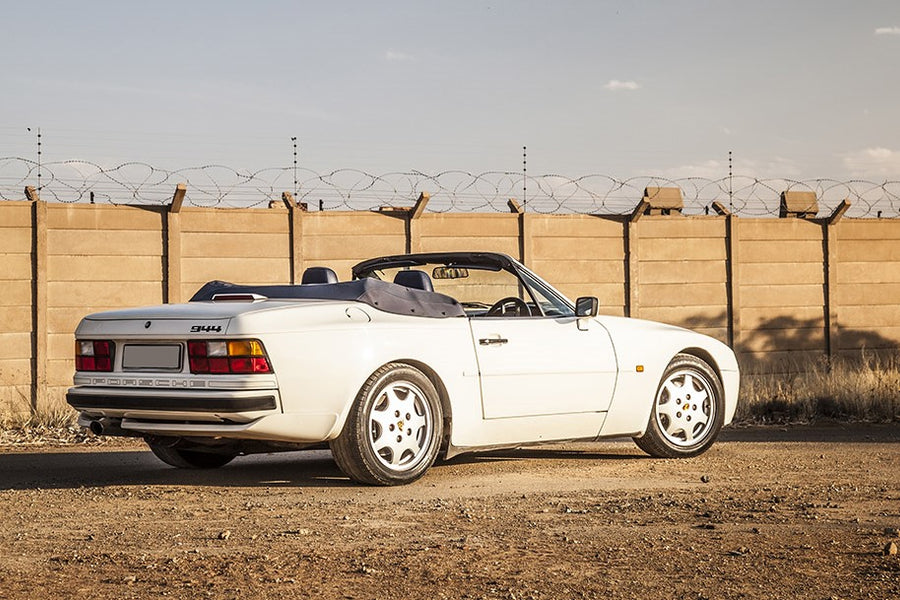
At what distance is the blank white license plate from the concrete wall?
253 inches

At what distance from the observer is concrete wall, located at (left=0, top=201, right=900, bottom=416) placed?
1612 centimetres

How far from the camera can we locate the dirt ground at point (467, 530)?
190 inches

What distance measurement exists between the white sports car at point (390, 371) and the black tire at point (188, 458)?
1 cm

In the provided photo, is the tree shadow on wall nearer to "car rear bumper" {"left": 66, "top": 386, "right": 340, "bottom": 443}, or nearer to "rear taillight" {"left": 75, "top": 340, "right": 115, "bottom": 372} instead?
"car rear bumper" {"left": 66, "top": 386, "right": 340, "bottom": 443}

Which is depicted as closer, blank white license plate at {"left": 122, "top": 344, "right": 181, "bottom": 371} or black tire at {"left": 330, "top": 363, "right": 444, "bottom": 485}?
blank white license plate at {"left": 122, "top": 344, "right": 181, "bottom": 371}

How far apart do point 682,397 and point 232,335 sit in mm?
3780

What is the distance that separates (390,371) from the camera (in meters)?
7.75

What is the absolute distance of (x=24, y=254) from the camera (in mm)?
16109

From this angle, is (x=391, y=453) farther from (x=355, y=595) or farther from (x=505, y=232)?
(x=505, y=232)

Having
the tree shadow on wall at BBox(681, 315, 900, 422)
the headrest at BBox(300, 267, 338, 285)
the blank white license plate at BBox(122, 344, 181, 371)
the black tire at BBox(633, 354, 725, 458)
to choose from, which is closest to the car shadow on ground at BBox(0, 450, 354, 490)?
the blank white license plate at BBox(122, 344, 181, 371)

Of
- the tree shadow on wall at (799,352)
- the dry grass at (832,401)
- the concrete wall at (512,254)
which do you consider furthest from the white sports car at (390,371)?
the tree shadow on wall at (799,352)

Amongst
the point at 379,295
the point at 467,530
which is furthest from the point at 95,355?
the point at 467,530

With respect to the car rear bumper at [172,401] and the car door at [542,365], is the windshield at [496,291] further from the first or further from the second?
the car rear bumper at [172,401]

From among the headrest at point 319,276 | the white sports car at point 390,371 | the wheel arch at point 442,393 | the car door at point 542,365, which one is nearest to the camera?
the white sports car at point 390,371
